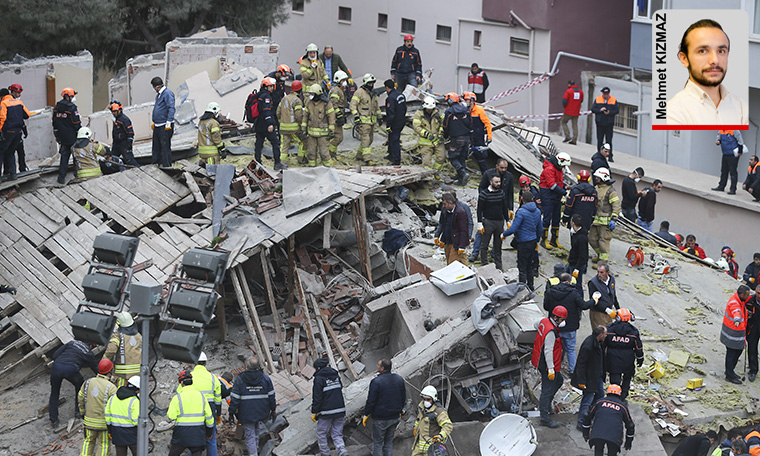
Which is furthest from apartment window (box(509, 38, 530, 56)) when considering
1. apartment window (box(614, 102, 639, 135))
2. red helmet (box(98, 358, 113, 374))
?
red helmet (box(98, 358, 113, 374))

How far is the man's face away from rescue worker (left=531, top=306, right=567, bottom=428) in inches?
569

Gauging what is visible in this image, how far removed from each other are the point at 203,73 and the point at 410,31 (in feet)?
40.8

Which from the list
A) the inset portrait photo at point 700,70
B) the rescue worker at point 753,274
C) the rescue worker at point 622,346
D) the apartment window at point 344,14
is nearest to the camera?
the rescue worker at point 622,346

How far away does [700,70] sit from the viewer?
25.8 metres

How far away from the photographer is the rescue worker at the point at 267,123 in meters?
19.8

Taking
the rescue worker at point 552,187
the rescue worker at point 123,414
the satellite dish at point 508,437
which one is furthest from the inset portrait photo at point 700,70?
the rescue worker at point 123,414

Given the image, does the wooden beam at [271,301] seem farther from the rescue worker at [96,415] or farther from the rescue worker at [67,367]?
the rescue worker at [96,415]

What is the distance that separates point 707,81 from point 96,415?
19.0 meters

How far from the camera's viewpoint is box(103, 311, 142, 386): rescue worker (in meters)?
13.9

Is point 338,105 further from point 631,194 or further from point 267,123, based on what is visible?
point 631,194

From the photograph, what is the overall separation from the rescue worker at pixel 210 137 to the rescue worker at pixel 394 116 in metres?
3.52

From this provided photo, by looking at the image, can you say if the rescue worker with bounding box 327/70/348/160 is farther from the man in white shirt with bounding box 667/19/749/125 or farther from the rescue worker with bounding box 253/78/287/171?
the man in white shirt with bounding box 667/19/749/125

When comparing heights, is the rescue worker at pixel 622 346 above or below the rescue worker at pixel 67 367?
above

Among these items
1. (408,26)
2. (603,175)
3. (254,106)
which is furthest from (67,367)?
(408,26)
